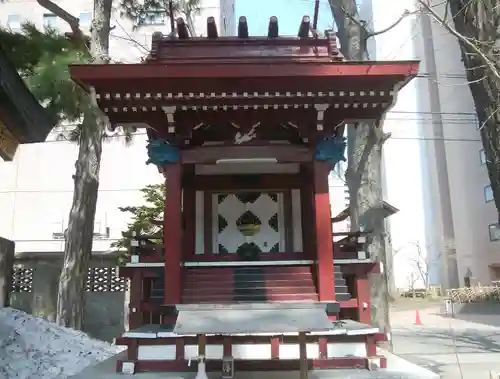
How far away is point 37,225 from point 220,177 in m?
18.3

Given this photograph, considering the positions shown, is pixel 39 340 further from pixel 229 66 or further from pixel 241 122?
pixel 229 66

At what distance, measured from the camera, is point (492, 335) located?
1598 cm

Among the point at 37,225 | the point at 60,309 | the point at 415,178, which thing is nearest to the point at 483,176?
the point at 415,178

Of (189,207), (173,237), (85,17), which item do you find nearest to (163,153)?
(173,237)

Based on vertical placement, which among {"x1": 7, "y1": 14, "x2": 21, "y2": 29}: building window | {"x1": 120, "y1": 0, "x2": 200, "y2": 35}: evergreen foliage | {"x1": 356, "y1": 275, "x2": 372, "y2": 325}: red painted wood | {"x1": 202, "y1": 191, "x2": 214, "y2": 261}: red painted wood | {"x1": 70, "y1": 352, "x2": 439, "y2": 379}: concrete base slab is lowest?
{"x1": 70, "y1": 352, "x2": 439, "y2": 379}: concrete base slab

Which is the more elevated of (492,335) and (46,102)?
(46,102)

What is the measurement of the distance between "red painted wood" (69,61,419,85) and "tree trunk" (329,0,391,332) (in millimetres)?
3588

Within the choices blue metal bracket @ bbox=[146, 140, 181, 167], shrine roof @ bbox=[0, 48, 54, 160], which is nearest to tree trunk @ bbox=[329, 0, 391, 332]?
blue metal bracket @ bbox=[146, 140, 181, 167]

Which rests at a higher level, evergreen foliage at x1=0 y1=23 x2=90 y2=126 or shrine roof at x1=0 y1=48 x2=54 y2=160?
evergreen foliage at x1=0 y1=23 x2=90 y2=126

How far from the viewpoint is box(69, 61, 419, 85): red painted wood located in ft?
21.9

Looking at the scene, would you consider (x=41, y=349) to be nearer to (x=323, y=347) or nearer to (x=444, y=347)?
(x=323, y=347)

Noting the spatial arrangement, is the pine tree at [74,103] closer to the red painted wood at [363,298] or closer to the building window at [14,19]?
the red painted wood at [363,298]

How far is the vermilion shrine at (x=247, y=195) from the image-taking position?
6.70 meters

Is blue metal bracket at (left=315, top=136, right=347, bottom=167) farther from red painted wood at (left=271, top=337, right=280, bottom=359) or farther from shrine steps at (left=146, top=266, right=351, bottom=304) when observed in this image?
red painted wood at (left=271, top=337, right=280, bottom=359)
